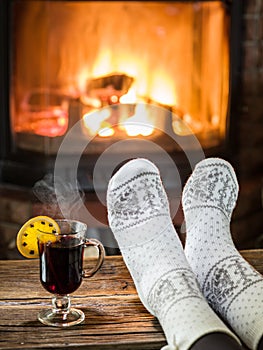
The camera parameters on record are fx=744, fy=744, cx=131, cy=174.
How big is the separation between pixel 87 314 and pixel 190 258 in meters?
0.19

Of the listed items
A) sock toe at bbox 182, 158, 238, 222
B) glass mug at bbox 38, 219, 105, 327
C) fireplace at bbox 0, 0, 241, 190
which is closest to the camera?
glass mug at bbox 38, 219, 105, 327

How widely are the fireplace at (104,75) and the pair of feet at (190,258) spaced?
1133 mm

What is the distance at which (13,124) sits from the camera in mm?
2367

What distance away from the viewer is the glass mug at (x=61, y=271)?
3.35 ft

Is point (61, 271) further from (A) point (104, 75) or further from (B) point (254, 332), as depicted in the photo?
(A) point (104, 75)

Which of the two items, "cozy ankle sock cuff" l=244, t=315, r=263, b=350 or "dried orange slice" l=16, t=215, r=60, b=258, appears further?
"dried orange slice" l=16, t=215, r=60, b=258

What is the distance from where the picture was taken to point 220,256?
3.60ft

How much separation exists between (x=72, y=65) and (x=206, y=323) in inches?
61.3

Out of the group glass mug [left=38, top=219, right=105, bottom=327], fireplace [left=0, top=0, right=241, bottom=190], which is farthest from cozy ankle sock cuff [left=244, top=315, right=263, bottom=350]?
fireplace [left=0, top=0, right=241, bottom=190]

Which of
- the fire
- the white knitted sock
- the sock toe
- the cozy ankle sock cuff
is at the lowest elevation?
the fire

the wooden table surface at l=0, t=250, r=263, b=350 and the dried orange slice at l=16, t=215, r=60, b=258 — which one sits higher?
the dried orange slice at l=16, t=215, r=60, b=258

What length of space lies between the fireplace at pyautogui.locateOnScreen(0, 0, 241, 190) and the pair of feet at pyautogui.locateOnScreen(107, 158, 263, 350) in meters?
1.13

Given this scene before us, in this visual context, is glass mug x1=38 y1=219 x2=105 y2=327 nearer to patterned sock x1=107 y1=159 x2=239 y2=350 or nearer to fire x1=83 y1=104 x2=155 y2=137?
patterned sock x1=107 y1=159 x2=239 y2=350

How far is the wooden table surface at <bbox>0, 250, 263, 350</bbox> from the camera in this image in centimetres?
95
